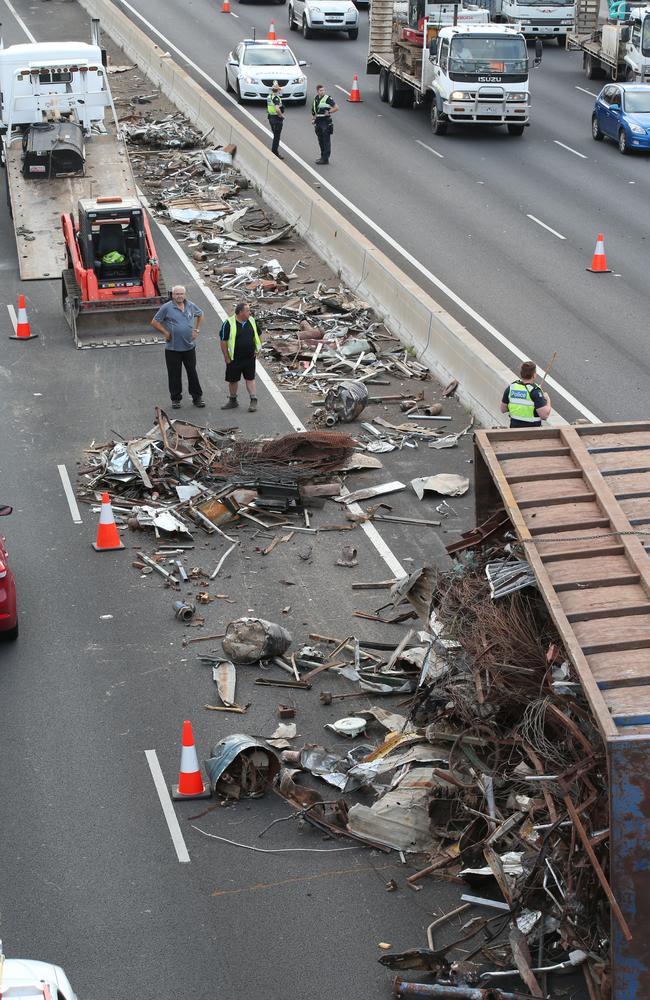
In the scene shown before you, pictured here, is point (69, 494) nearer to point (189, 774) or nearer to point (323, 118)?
point (189, 774)

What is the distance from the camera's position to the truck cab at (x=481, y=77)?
3484 cm

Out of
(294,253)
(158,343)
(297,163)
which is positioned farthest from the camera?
(297,163)

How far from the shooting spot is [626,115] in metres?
34.0

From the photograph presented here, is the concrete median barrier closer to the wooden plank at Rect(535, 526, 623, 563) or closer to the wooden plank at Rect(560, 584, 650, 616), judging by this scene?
the wooden plank at Rect(535, 526, 623, 563)

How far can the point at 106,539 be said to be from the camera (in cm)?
1574

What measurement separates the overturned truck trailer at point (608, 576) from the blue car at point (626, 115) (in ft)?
75.8

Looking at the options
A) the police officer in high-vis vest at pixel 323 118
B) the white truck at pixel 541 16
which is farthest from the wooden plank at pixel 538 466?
the white truck at pixel 541 16

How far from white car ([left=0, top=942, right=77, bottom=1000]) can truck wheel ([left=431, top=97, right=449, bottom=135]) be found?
1204 inches

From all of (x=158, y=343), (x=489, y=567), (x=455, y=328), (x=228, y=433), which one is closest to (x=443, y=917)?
(x=489, y=567)

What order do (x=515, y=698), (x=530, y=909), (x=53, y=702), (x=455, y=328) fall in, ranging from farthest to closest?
(x=455, y=328) < (x=53, y=702) < (x=515, y=698) < (x=530, y=909)

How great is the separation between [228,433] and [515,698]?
891 cm

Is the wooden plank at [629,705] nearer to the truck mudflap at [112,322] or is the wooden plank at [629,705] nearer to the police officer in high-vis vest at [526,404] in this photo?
the police officer in high-vis vest at [526,404]

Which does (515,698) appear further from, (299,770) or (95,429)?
(95,429)

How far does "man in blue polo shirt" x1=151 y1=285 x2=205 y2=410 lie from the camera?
19.5m
